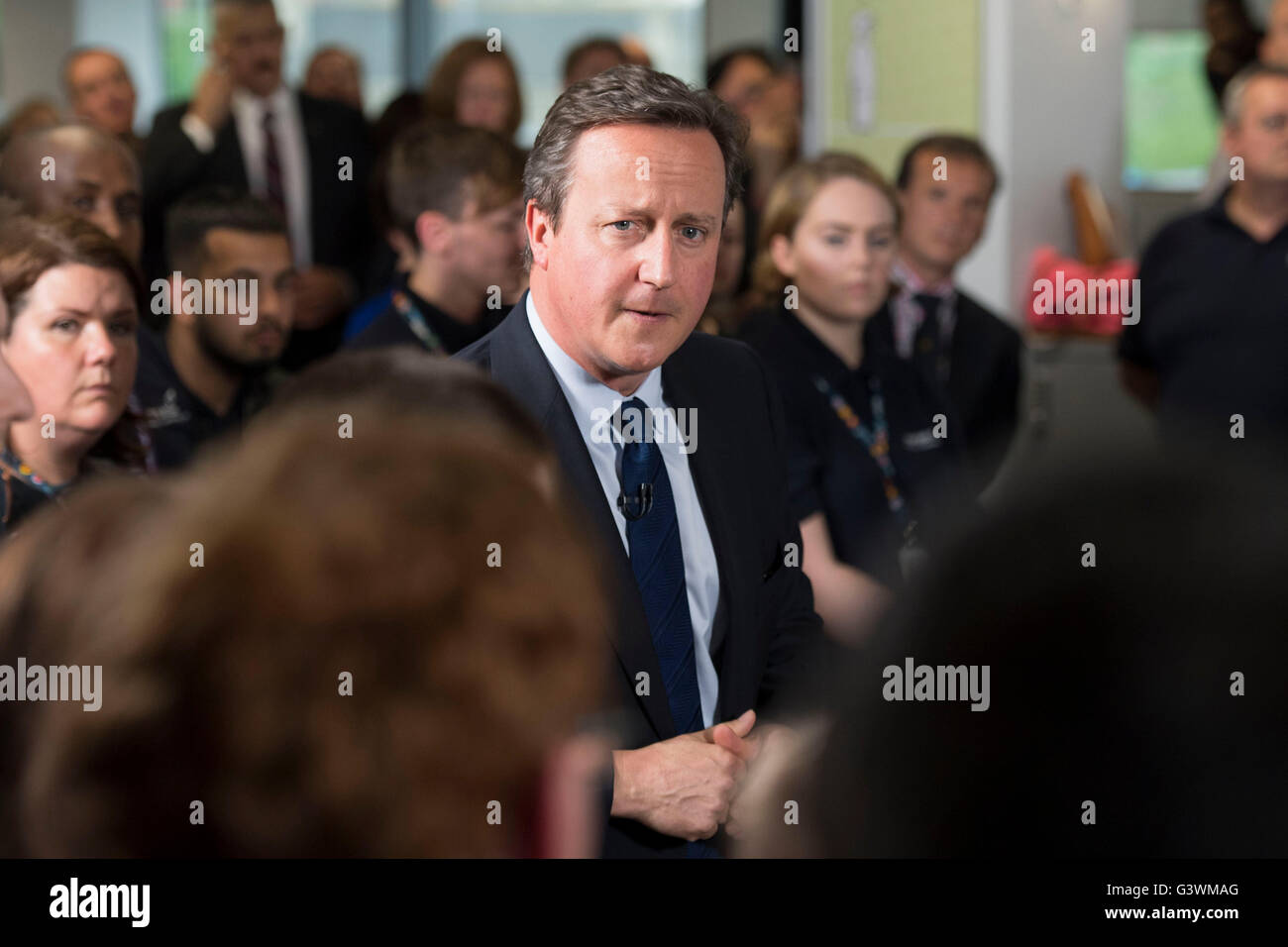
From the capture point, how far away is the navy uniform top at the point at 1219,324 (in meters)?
3.19

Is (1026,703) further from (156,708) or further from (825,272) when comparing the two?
(825,272)

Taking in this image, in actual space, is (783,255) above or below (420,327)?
above

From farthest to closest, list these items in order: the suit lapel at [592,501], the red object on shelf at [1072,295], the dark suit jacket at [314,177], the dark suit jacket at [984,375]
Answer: the red object on shelf at [1072,295] → the dark suit jacket at [314,177] → the dark suit jacket at [984,375] → the suit lapel at [592,501]

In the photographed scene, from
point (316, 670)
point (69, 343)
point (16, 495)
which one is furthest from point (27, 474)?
point (316, 670)

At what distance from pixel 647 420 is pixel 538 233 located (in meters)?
0.24

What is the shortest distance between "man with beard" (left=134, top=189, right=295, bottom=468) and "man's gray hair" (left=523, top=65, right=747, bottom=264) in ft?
4.04

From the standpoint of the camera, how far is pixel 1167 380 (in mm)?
3305

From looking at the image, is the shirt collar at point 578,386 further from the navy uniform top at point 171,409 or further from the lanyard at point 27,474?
the navy uniform top at point 171,409

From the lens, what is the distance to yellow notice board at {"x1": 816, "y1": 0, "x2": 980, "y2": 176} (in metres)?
5.62

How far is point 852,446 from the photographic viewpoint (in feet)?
7.93

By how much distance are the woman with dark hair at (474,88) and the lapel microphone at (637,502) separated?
97.5 inches

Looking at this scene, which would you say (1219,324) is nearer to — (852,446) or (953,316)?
(953,316)

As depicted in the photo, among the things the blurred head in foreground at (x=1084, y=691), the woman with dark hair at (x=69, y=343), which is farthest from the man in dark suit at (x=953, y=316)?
the blurred head in foreground at (x=1084, y=691)
